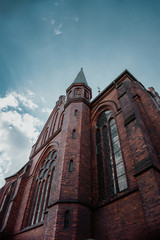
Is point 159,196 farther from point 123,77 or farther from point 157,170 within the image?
point 123,77

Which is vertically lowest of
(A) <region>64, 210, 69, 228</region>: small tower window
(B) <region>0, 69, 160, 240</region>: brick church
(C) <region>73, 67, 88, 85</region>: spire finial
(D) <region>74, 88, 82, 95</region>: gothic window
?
(A) <region>64, 210, 69, 228</region>: small tower window

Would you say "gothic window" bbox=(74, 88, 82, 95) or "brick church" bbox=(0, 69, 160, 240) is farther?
"gothic window" bbox=(74, 88, 82, 95)

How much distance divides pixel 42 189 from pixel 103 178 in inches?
237

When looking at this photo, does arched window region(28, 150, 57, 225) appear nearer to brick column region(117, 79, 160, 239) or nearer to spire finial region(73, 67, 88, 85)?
spire finial region(73, 67, 88, 85)

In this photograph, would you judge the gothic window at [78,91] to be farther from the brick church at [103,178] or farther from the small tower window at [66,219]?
the small tower window at [66,219]

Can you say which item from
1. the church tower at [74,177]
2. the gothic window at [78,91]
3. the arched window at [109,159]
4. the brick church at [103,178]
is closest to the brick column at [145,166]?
the brick church at [103,178]

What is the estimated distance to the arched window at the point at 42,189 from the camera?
1082 centimetres

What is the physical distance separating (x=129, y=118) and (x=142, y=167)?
2.42 metres

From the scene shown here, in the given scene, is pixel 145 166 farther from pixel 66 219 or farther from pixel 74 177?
pixel 66 219

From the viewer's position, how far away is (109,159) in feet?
27.4

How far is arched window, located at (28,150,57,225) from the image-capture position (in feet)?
35.5

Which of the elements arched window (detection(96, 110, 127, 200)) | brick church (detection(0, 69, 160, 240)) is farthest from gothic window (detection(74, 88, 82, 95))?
arched window (detection(96, 110, 127, 200))

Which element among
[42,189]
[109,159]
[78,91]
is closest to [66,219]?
[109,159]

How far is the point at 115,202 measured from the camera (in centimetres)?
637
